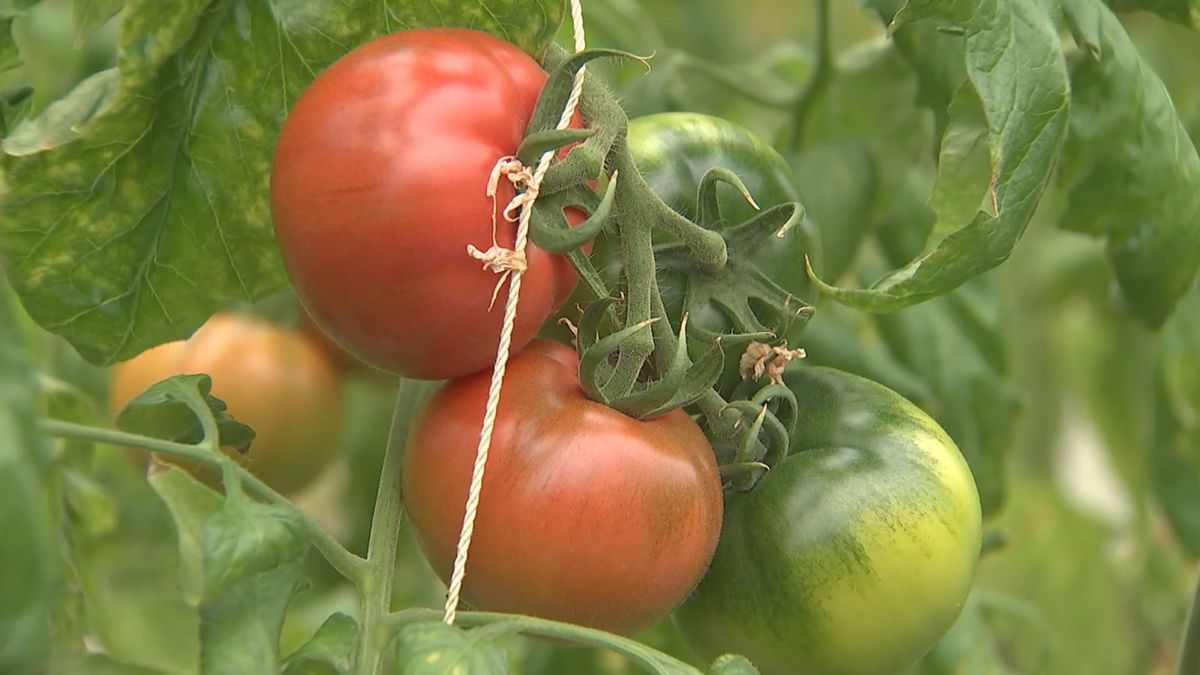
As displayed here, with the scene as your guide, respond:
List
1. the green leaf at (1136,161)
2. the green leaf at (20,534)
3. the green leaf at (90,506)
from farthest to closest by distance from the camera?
the green leaf at (90,506) < the green leaf at (1136,161) < the green leaf at (20,534)

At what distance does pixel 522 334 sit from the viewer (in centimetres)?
62

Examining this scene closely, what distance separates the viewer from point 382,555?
62cm

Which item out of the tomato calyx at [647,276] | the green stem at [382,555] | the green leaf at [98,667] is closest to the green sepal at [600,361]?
the tomato calyx at [647,276]

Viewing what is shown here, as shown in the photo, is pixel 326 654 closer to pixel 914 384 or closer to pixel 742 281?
pixel 742 281

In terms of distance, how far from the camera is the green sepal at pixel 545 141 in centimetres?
58

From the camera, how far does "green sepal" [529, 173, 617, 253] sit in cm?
57

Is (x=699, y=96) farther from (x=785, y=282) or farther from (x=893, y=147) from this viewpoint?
(x=785, y=282)

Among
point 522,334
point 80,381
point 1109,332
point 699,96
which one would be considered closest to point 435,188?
point 522,334

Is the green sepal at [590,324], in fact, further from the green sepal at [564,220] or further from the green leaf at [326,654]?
the green leaf at [326,654]

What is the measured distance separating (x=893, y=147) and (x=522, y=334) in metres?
0.55

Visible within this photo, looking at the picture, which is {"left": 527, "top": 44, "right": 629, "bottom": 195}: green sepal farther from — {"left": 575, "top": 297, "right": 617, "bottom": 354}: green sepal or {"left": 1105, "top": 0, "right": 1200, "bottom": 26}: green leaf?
{"left": 1105, "top": 0, "right": 1200, "bottom": 26}: green leaf

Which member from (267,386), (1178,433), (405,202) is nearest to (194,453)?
(405,202)

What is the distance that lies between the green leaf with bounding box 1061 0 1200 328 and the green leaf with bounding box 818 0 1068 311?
0.36 ft

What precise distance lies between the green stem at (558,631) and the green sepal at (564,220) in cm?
15
